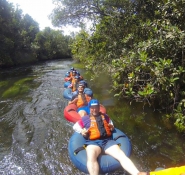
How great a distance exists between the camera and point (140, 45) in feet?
15.2

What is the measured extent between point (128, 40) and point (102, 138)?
330cm

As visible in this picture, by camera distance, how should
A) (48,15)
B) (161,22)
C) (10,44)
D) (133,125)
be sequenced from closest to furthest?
(161,22), (133,125), (48,15), (10,44)

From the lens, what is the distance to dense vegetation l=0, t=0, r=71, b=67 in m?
22.6

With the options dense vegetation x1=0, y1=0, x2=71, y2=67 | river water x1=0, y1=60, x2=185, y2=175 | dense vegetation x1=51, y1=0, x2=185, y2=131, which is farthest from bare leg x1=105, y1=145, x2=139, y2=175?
dense vegetation x1=0, y1=0, x2=71, y2=67

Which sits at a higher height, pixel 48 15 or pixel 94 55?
pixel 48 15

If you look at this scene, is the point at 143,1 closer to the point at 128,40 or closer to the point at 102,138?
the point at 128,40

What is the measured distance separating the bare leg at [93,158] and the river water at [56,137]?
67 centimetres

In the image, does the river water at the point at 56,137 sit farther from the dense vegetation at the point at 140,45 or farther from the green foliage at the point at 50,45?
the green foliage at the point at 50,45

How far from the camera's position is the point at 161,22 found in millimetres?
4906

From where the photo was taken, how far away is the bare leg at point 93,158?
9.91 ft

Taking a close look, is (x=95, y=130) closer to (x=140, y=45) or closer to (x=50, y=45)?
(x=140, y=45)

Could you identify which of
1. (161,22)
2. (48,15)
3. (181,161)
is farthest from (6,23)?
(181,161)

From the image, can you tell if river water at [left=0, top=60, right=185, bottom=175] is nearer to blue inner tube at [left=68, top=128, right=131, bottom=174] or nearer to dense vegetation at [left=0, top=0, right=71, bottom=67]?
blue inner tube at [left=68, top=128, right=131, bottom=174]

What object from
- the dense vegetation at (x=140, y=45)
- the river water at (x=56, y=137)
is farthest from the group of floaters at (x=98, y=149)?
the dense vegetation at (x=140, y=45)
